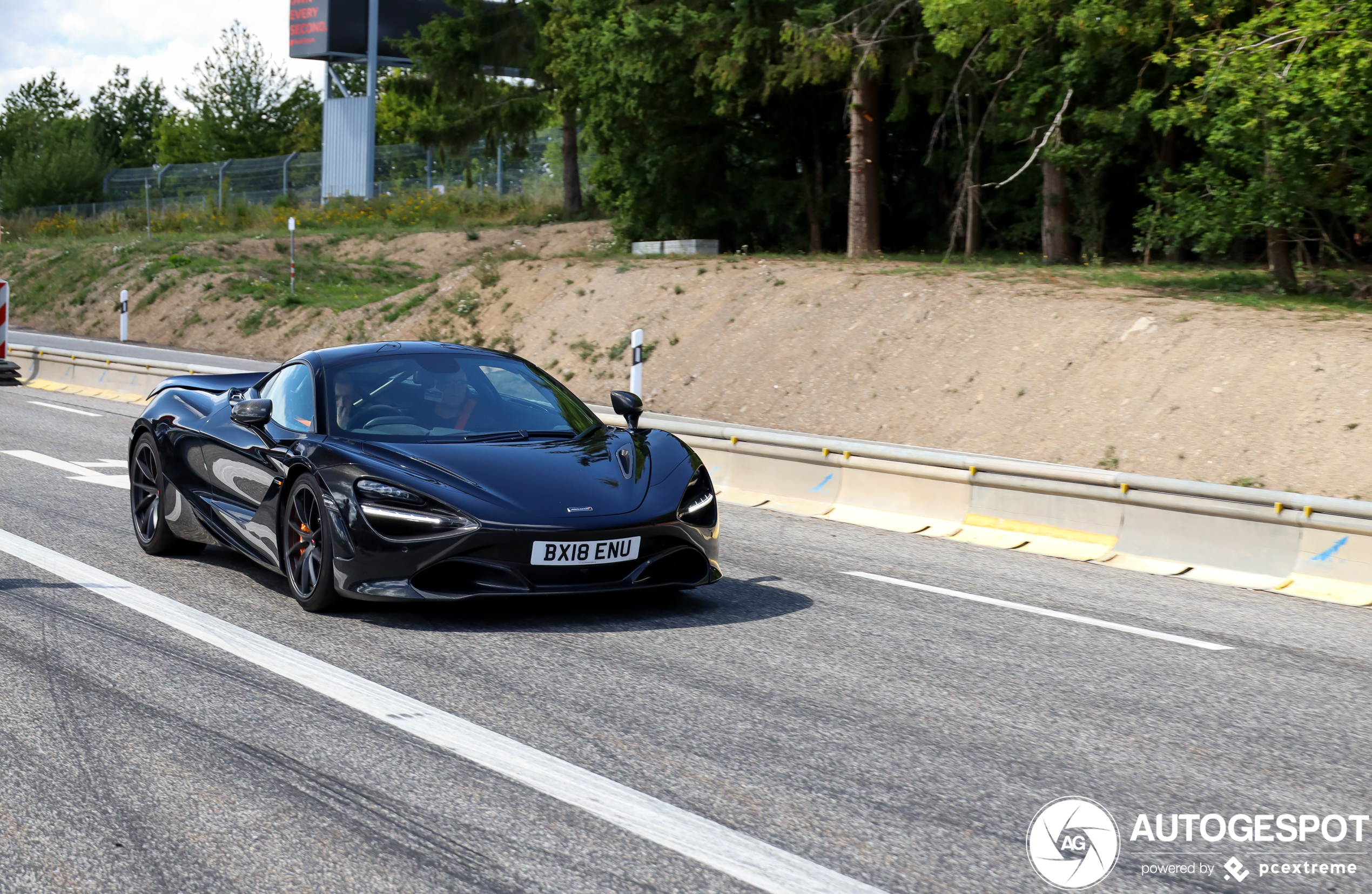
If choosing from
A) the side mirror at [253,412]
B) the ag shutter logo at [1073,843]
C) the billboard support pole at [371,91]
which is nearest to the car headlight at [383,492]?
the side mirror at [253,412]

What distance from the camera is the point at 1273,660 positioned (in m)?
6.46

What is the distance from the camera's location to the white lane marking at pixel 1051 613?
6789mm

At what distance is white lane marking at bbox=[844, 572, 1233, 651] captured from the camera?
6789 millimetres

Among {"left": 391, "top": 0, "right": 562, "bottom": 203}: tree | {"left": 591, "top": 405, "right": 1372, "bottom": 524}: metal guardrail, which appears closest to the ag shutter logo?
{"left": 591, "top": 405, "right": 1372, "bottom": 524}: metal guardrail

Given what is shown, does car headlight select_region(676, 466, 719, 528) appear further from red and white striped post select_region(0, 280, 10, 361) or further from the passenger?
red and white striped post select_region(0, 280, 10, 361)

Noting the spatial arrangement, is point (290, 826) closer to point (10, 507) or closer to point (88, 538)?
point (88, 538)

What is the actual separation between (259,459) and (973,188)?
21.0 metres

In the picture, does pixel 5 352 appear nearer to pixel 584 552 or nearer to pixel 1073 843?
pixel 584 552

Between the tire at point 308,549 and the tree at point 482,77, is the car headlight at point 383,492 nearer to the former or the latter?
the tire at point 308,549

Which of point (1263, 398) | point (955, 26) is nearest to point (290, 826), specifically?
point (1263, 398)

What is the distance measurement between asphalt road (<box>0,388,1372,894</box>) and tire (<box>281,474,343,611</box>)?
0.11 m

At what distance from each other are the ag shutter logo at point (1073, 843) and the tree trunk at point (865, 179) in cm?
2344

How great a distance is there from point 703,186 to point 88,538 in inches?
1011

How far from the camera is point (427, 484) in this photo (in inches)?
255
